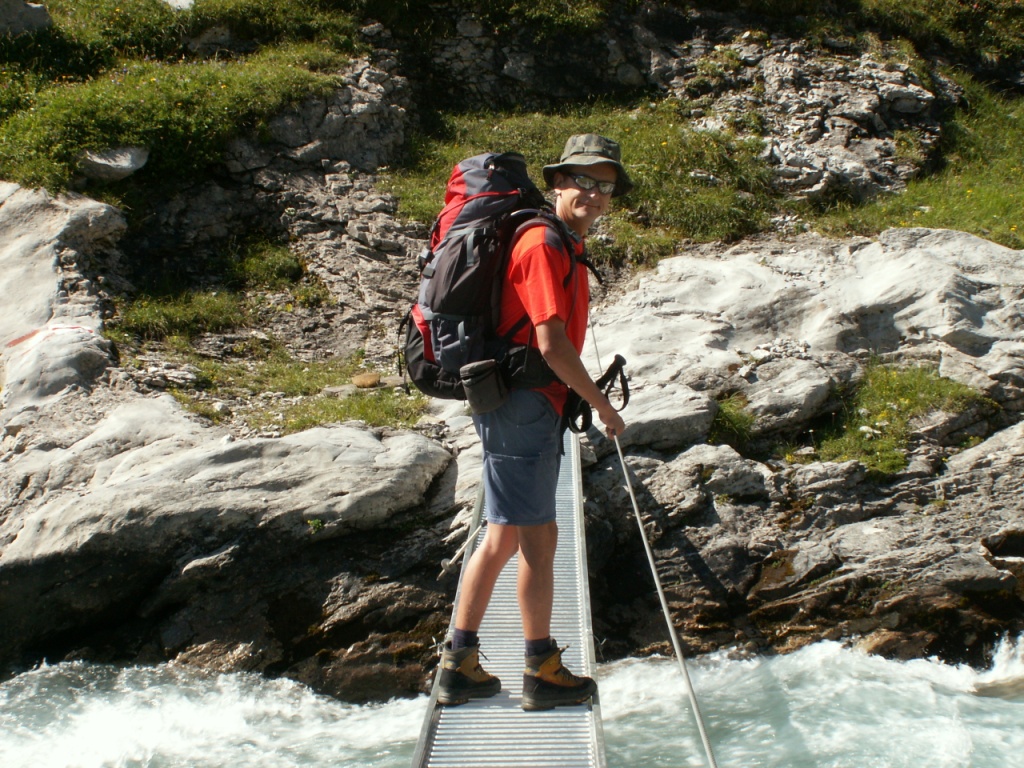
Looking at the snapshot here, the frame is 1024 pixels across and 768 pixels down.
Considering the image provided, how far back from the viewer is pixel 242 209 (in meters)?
8.80

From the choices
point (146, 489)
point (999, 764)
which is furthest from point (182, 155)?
point (999, 764)

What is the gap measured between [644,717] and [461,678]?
154cm

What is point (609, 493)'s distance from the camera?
5457mm

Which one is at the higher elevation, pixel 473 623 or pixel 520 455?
pixel 520 455

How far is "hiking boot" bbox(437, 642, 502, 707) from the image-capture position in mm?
3266

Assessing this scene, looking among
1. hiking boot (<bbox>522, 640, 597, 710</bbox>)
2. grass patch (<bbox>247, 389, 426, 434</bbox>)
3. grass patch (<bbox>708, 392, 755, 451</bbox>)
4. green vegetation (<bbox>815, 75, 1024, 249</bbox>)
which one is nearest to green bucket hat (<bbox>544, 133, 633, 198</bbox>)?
hiking boot (<bbox>522, 640, 597, 710</bbox>)

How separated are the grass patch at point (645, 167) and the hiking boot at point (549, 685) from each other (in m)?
5.38

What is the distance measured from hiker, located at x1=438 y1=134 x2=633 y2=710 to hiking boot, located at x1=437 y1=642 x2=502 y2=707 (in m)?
0.08

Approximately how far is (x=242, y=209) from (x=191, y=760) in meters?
5.91

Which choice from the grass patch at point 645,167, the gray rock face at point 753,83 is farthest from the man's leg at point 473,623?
the gray rock face at point 753,83

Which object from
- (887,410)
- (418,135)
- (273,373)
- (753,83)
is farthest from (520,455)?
(753,83)

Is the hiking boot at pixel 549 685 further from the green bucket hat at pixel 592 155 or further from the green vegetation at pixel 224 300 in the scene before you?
the green vegetation at pixel 224 300

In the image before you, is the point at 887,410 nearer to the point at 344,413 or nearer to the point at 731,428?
the point at 731,428

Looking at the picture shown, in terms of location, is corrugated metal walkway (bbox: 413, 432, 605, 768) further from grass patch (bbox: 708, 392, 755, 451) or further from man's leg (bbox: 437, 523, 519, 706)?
grass patch (bbox: 708, 392, 755, 451)
